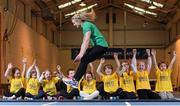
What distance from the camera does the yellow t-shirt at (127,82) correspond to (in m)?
11.3

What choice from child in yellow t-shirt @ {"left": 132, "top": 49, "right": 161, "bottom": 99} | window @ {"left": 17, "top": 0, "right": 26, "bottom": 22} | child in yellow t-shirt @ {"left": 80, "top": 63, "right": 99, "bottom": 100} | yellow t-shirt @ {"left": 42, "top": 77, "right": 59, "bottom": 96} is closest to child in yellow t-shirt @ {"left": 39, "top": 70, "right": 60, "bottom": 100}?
yellow t-shirt @ {"left": 42, "top": 77, "right": 59, "bottom": 96}

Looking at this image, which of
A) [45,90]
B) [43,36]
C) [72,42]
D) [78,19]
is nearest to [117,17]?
[72,42]

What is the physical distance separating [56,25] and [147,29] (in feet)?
24.1

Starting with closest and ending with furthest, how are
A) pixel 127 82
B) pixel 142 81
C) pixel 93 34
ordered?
pixel 93 34, pixel 142 81, pixel 127 82

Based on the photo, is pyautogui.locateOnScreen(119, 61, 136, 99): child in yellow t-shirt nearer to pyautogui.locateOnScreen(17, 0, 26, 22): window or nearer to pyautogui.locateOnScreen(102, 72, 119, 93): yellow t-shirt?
pyautogui.locateOnScreen(102, 72, 119, 93): yellow t-shirt

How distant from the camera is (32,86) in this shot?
39.5 feet

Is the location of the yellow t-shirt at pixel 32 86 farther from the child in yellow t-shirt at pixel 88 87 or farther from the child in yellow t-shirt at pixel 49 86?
the child in yellow t-shirt at pixel 88 87

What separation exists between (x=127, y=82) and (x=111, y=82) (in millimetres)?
455

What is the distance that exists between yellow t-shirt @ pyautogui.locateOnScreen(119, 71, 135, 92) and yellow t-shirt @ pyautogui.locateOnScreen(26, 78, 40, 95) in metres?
2.38

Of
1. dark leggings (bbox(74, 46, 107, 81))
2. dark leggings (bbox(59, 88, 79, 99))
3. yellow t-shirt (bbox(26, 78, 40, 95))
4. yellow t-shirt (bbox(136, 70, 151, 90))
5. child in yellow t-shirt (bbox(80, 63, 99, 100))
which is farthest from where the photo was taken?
yellow t-shirt (bbox(26, 78, 40, 95))

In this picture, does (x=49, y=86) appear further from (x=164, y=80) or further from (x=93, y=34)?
(x=93, y=34)

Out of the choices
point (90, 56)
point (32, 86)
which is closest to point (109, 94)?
point (32, 86)

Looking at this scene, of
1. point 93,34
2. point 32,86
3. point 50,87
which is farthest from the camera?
point 50,87

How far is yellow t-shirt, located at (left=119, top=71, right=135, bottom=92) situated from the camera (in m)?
11.3
